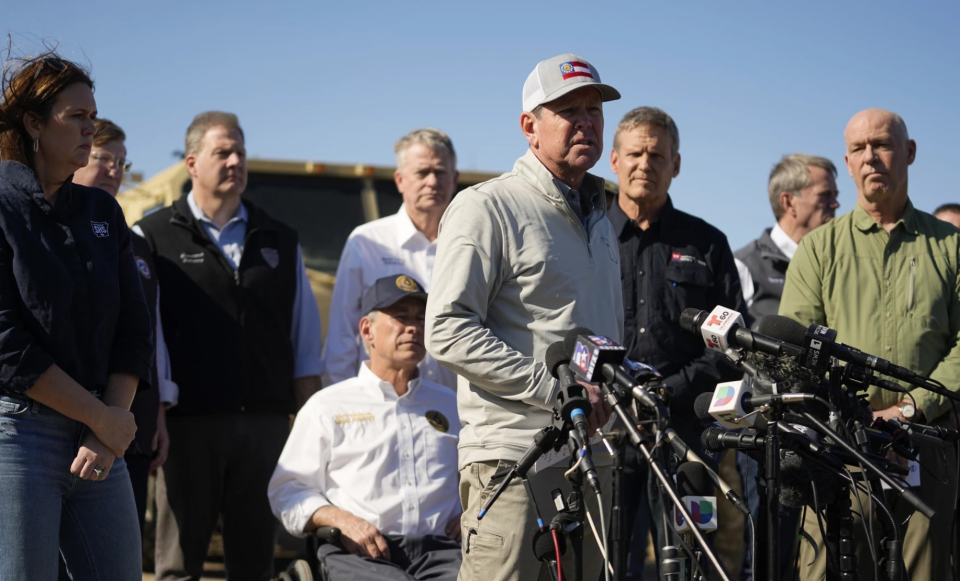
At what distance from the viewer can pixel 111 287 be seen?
12.5 feet

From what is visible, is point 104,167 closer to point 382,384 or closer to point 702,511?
point 382,384

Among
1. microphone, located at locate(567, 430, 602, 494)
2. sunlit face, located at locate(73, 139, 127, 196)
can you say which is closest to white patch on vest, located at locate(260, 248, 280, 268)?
sunlit face, located at locate(73, 139, 127, 196)

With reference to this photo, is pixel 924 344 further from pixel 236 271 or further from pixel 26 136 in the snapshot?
pixel 26 136

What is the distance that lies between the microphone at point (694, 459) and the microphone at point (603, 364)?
0.22 feet

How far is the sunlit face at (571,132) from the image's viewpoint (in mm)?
4145

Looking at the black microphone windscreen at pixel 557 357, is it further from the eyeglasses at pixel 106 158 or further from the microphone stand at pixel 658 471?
the eyeglasses at pixel 106 158

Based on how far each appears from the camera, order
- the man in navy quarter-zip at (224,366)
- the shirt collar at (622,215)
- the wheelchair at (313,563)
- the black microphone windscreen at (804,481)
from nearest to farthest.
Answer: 1. the black microphone windscreen at (804,481)
2. the wheelchair at (313,563)
3. the man in navy quarter-zip at (224,366)
4. the shirt collar at (622,215)

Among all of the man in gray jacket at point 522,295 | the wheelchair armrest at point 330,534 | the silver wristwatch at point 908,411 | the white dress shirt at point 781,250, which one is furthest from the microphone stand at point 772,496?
the white dress shirt at point 781,250

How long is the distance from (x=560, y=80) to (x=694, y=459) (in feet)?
6.00

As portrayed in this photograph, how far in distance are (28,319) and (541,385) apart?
1.72 meters

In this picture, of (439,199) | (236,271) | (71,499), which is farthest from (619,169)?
(71,499)

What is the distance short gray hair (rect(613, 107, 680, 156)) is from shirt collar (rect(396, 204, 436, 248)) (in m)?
1.36

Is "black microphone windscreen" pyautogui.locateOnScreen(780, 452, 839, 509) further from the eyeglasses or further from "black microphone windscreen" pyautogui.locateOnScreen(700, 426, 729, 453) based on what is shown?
the eyeglasses

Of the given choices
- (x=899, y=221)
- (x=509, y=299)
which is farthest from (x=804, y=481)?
(x=899, y=221)
